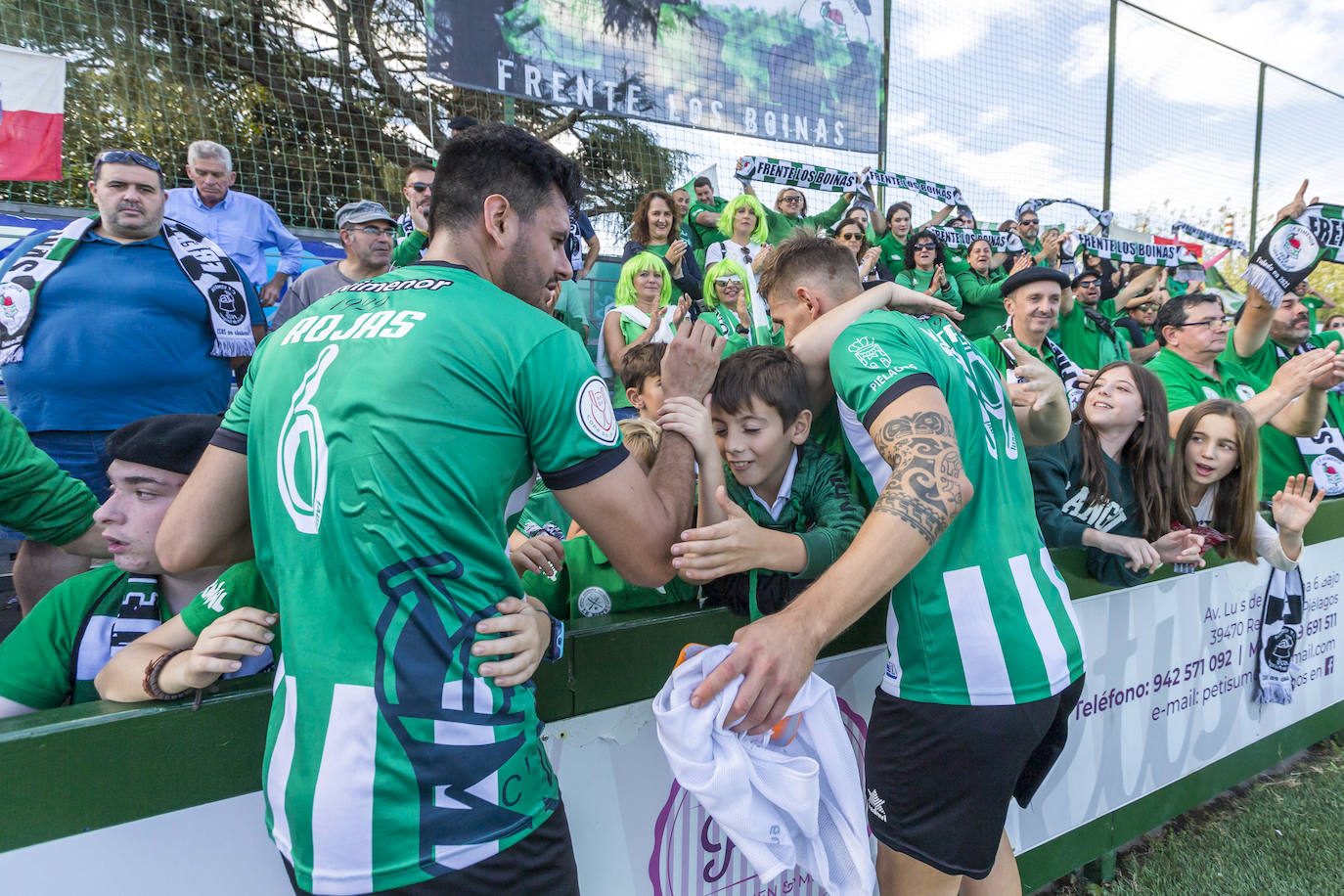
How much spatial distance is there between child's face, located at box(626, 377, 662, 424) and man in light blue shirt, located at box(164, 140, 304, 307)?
344cm

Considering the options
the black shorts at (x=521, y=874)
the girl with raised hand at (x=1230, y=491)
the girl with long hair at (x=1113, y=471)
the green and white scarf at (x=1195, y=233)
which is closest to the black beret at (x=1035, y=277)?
the girl with raised hand at (x=1230, y=491)

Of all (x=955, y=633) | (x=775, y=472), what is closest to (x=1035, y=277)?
(x=775, y=472)

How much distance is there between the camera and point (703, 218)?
7094 millimetres

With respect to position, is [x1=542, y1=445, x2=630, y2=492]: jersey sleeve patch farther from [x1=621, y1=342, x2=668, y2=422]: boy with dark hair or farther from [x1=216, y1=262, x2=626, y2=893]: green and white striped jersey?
[x1=621, y1=342, x2=668, y2=422]: boy with dark hair

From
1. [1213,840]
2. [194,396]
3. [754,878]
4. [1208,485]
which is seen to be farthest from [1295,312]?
[194,396]

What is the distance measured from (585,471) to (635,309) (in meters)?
4.45

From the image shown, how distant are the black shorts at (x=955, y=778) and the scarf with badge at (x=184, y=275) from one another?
12.1 feet

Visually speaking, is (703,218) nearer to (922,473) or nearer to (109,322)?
(109,322)

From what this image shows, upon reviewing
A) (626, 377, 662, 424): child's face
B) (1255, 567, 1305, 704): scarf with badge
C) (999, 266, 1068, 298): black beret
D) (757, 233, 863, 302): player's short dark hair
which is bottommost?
(1255, 567, 1305, 704): scarf with badge

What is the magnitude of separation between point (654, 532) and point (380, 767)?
0.55 m

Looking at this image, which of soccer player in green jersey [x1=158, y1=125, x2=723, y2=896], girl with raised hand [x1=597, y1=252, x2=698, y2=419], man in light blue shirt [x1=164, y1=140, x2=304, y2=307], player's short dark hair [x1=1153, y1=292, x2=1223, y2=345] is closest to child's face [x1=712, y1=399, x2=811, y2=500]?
soccer player in green jersey [x1=158, y1=125, x2=723, y2=896]

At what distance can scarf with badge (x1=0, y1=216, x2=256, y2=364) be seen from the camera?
3576 millimetres

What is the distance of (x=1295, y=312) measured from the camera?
17.3 feet

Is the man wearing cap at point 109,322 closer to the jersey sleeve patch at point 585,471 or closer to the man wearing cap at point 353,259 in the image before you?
the man wearing cap at point 353,259
